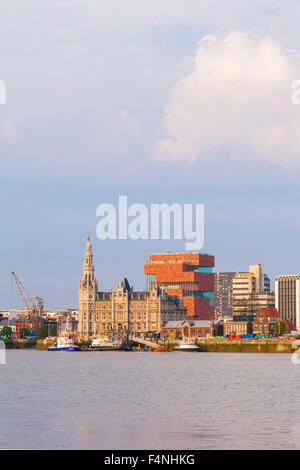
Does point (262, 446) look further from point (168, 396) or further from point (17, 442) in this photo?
point (168, 396)

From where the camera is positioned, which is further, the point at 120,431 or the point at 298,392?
the point at 298,392

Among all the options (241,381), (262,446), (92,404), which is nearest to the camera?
(262,446)

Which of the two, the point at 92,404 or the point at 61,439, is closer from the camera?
the point at 61,439

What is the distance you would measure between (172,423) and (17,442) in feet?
41.5

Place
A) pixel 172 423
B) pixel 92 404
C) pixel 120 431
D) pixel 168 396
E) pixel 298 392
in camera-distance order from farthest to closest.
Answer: pixel 298 392 → pixel 168 396 → pixel 92 404 → pixel 172 423 → pixel 120 431

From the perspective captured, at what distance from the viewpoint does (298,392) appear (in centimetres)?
8506

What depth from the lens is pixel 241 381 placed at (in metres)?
100

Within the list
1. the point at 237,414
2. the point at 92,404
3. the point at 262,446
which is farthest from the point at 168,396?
the point at 262,446

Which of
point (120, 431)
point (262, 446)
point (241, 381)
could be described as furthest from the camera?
point (241, 381)

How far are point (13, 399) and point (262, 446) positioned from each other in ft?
106
